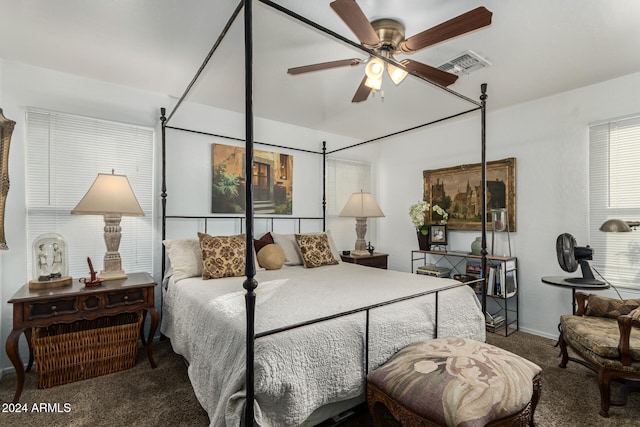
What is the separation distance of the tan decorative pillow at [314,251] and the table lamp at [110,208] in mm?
1514

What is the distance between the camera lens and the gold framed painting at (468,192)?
11.3 ft

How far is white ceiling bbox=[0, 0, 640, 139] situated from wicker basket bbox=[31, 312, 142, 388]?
2.03 m

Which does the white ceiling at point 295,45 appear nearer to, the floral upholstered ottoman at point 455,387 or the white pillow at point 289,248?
the white pillow at point 289,248

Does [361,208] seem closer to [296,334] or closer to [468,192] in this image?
[468,192]

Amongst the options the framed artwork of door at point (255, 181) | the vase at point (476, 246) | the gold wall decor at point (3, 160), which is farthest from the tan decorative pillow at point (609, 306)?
the gold wall decor at point (3, 160)

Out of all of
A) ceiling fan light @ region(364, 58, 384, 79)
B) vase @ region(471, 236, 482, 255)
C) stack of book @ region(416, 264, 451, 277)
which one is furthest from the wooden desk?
ceiling fan light @ region(364, 58, 384, 79)

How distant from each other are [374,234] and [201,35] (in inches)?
142

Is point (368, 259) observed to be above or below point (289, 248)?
below

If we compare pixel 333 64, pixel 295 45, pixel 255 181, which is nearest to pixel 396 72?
pixel 333 64

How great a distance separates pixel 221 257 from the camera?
101 inches

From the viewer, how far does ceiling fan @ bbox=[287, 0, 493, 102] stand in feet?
4.68

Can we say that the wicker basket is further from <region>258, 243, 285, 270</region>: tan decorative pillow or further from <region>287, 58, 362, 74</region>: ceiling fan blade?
<region>287, 58, 362, 74</region>: ceiling fan blade

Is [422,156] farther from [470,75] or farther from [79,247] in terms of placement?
[79,247]

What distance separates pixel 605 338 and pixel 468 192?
2099mm
